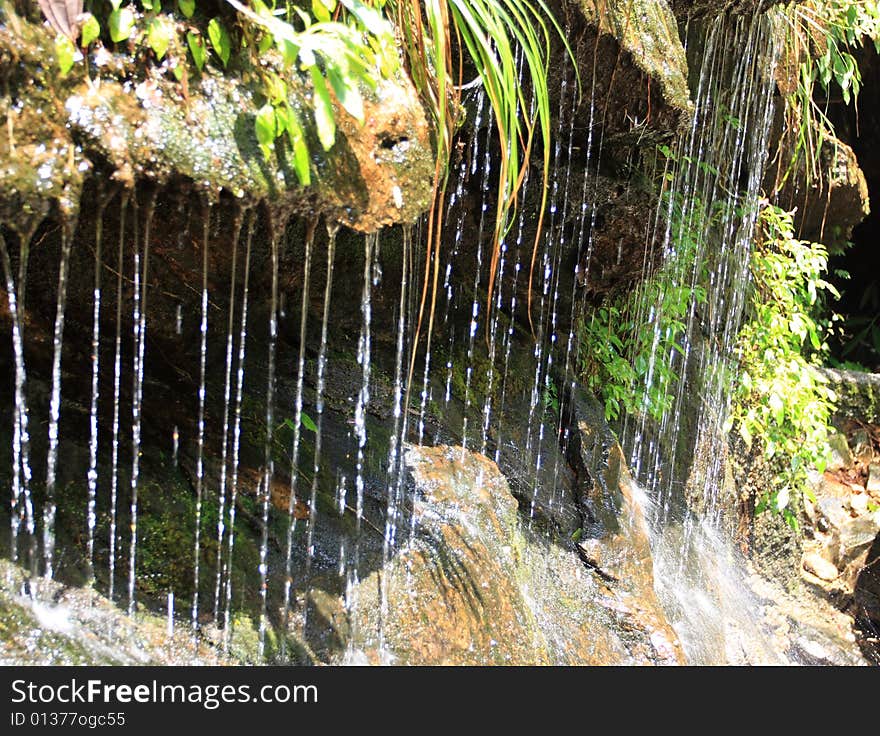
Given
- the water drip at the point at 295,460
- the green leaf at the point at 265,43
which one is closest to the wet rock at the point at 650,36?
the water drip at the point at 295,460

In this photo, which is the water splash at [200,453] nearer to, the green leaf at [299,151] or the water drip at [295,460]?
the water drip at [295,460]

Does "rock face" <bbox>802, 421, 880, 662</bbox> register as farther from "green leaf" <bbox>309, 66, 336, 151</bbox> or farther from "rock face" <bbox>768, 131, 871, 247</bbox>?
"green leaf" <bbox>309, 66, 336, 151</bbox>

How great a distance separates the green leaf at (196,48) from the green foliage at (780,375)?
4820 mm

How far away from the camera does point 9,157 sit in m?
2.10

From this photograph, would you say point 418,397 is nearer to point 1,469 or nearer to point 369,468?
point 369,468

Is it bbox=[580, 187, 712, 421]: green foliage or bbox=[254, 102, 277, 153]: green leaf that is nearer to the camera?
bbox=[254, 102, 277, 153]: green leaf

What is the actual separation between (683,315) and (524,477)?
7.08 ft

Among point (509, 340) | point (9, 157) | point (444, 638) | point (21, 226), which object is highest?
point (9, 157)

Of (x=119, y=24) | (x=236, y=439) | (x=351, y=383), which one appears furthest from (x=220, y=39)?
(x=351, y=383)

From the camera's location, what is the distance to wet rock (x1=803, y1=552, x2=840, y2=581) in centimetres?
679

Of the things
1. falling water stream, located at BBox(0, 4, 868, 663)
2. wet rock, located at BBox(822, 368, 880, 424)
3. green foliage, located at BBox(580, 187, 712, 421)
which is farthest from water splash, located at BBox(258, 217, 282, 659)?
A: wet rock, located at BBox(822, 368, 880, 424)

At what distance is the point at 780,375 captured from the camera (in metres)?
6.36

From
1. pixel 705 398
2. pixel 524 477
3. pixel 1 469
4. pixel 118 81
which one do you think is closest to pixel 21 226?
pixel 118 81

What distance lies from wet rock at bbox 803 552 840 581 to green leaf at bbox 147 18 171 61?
6092 millimetres
